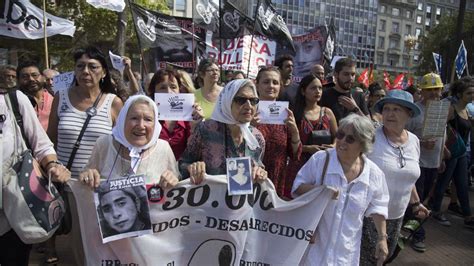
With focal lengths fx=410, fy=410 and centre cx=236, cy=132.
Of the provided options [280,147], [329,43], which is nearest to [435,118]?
[280,147]

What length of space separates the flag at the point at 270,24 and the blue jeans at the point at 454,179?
4.27 m

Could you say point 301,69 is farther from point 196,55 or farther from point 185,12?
point 185,12

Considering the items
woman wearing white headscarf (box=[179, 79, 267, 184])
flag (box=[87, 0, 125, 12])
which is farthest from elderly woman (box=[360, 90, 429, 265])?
flag (box=[87, 0, 125, 12])

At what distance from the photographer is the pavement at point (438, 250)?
4425mm

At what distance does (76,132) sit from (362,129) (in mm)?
2036

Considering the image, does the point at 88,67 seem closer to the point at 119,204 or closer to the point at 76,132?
the point at 76,132

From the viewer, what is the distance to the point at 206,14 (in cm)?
842

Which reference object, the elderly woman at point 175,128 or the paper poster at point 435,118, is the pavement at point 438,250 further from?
the elderly woman at point 175,128

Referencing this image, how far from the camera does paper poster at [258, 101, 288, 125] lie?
3.36m

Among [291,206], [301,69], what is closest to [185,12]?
[301,69]

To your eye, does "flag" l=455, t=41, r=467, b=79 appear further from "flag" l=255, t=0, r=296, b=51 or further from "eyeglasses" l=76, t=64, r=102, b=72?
"eyeglasses" l=76, t=64, r=102, b=72

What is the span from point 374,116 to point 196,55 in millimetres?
5033

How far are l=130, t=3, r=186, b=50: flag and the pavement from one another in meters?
4.48

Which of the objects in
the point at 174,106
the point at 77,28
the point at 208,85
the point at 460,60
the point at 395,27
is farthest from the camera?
the point at 395,27
